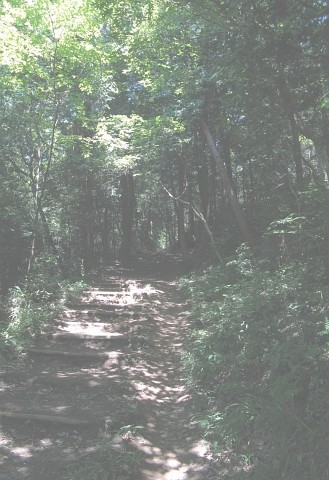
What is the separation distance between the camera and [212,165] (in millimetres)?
18562

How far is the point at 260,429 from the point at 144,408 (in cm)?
175

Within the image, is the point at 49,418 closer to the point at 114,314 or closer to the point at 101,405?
the point at 101,405

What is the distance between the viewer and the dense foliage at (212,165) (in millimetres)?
4074

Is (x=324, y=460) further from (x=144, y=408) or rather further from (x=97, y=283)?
(x=97, y=283)

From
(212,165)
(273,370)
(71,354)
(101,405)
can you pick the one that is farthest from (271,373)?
(212,165)

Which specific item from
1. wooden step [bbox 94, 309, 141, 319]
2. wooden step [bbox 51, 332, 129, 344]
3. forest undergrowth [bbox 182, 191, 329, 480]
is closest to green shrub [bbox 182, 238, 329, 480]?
forest undergrowth [bbox 182, 191, 329, 480]

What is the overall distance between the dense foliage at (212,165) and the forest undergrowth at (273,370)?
2 cm

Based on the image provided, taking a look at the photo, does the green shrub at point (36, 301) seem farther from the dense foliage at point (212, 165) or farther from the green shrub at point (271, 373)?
the green shrub at point (271, 373)

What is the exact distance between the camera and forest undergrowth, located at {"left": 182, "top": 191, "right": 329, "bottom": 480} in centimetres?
324

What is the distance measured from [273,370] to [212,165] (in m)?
15.2

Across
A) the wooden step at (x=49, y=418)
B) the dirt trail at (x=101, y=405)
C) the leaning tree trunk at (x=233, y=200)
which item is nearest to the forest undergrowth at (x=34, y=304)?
the dirt trail at (x=101, y=405)

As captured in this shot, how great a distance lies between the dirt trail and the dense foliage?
504 mm

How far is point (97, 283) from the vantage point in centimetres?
1274

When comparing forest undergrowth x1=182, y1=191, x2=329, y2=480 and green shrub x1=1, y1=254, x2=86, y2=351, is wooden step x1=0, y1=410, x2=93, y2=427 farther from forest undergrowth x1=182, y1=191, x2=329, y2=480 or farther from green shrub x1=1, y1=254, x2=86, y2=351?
green shrub x1=1, y1=254, x2=86, y2=351
